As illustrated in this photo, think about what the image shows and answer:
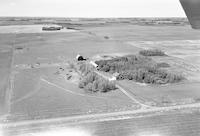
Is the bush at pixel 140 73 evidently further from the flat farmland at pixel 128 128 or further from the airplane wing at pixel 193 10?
the airplane wing at pixel 193 10

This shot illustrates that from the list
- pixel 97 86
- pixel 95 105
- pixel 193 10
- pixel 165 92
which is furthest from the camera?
pixel 97 86

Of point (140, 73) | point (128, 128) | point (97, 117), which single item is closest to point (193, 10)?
point (128, 128)

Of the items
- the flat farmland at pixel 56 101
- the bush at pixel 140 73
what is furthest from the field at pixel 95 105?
the bush at pixel 140 73

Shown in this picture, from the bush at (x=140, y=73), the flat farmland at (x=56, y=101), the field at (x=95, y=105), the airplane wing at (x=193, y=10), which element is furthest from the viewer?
the bush at (x=140, y=73)

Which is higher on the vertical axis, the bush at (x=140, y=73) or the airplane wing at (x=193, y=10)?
the airplane wing at (x=193, y=10)

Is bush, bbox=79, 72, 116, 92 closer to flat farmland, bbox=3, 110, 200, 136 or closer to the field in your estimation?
the field

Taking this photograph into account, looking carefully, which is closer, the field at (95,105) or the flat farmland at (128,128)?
the flat farmland at (128,128)

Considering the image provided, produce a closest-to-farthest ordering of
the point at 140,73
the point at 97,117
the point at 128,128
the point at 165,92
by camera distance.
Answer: the point at 128,128 < the point at 97,117 < the point at 165,92 < the point at 140,73

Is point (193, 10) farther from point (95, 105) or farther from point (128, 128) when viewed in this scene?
point (95, 105)

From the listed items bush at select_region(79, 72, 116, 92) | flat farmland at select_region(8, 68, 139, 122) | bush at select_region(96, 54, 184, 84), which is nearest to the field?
flat farmland at select_region(8, 68, 139, 122)

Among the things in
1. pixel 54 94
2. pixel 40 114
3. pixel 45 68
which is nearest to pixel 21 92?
pixel 54 94
